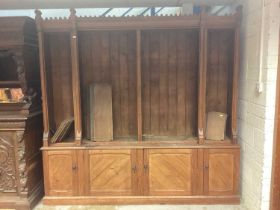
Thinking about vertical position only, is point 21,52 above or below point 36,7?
below

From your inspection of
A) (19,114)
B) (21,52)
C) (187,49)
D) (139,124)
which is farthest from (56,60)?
(187,49)

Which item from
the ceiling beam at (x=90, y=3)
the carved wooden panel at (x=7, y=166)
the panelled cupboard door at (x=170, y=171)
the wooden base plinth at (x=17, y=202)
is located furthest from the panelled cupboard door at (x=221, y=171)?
the carved wooden panel at (x=7, y=166)

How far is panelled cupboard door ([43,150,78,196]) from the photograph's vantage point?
2.93 metres

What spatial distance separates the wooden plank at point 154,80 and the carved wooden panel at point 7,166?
61.5 inches

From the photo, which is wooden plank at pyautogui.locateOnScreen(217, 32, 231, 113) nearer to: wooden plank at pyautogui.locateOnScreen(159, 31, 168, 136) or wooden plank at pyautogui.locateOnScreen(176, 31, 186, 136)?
wooden plank at pyautogui.locateOnScreen(176, 31, 186, 136)

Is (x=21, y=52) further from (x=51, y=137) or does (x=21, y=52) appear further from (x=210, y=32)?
(x=210, y=32)

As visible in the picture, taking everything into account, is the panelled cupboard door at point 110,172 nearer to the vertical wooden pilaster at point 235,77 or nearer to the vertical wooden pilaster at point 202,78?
the vertical wooden pilaster at point 202,78

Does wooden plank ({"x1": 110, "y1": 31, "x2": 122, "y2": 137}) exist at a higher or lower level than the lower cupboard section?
higher

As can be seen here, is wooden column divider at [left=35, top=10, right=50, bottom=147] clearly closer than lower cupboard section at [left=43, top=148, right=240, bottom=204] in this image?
Yes

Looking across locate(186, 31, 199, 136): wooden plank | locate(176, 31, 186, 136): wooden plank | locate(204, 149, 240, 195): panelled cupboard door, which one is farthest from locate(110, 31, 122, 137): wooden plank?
locate(204, 149, 240, 195): panelled cupboard door

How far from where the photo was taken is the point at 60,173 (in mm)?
2957

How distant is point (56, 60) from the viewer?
10.4ft

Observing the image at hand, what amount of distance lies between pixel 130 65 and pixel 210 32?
982mm

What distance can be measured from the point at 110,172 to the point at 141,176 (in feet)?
1.11
